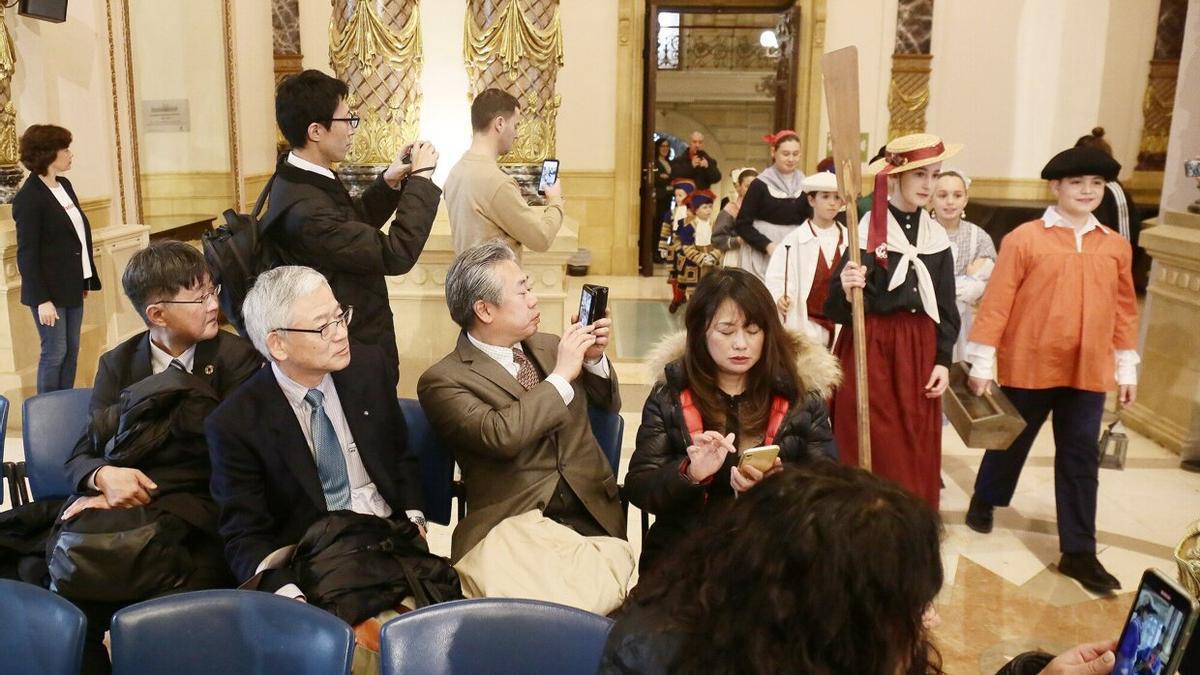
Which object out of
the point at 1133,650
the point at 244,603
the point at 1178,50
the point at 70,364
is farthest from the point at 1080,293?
the point at 1178,50

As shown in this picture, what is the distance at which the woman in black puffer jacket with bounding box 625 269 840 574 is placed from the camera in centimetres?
231

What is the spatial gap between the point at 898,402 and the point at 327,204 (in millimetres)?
2036

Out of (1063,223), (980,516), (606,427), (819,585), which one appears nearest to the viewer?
(819,585)

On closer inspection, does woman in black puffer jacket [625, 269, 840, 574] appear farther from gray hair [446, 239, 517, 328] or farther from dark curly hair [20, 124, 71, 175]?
dark curly hair [20, 124, 71, 175]

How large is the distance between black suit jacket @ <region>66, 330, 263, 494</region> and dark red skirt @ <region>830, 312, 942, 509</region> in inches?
79.5

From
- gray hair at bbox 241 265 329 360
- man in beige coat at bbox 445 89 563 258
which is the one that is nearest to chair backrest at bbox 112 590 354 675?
gray hair at bbox 241 265 329 360

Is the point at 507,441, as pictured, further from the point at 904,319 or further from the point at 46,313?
the point at 46,313

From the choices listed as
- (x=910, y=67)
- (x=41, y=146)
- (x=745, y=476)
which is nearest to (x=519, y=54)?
(x=41, y=146)

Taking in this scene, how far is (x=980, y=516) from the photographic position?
150 inches

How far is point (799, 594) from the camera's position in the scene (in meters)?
1.14

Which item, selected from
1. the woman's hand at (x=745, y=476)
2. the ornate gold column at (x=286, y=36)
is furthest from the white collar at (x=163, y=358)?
the ornate gold column at (x=286, y=36)

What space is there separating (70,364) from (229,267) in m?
2.72

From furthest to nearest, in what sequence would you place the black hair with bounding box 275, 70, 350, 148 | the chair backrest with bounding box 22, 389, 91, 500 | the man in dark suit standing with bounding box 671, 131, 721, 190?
the man in dark suit standing with bounding box 671, 131, 721, 190
the black hair with bounding box 275, 70, 350, 148
the chair backrest with bounding box 22, 389, 91, 500

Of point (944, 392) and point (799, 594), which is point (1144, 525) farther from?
point (799, 594)
